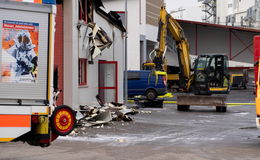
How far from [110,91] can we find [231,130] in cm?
922

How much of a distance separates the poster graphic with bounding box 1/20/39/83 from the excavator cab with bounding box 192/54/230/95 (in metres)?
24.3

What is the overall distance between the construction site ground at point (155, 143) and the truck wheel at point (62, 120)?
222cm

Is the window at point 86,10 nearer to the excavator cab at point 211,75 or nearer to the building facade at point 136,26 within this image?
the excavator cab at point 211,75

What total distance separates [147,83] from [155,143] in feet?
70.7

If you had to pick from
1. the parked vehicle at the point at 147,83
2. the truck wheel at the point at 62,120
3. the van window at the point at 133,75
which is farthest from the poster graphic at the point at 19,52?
the van window at the point at 133,75

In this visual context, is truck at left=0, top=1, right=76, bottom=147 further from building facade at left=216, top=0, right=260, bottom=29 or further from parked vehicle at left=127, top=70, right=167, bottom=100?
building facade at left=216, top=0, right=260, bottom=29

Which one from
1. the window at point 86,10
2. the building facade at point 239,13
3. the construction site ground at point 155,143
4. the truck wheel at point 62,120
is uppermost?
the building facade at point 239,13

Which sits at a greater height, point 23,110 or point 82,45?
point 82,45

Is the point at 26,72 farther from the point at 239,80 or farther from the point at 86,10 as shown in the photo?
the point at 239,80

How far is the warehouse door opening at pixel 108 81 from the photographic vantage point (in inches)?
1048

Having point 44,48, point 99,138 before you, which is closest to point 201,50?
point 99,138

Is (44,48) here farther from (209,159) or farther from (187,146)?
(187,146)

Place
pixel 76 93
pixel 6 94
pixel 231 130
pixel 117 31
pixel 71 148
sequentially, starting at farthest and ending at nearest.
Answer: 1. pixel 117 31
2. pixel 76 93
3. pixel 231 130
4. pixel 71 148
5. pixel 6 94

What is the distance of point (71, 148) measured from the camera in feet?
44.2
